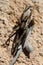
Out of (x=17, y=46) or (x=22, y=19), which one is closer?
(x=17, y=46)

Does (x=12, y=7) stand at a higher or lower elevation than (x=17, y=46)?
higher

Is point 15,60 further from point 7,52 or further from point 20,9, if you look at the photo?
point 20,9

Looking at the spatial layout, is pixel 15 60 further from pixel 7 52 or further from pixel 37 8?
pixel 37 8

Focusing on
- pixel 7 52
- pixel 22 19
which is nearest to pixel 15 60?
pixel 7 52

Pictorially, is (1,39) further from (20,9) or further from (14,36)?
(20,9)

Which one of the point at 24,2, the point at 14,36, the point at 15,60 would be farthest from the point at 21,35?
the point at 24,2

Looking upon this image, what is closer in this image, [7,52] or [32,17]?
[7,52]
